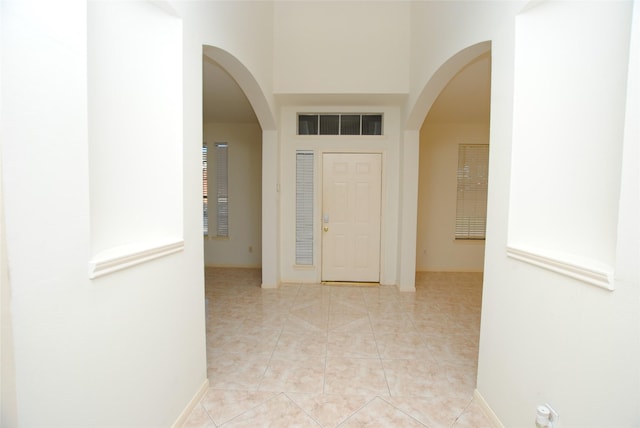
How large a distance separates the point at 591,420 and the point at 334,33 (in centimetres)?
429

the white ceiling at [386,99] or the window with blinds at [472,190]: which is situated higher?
the white ceiling at [386,99]

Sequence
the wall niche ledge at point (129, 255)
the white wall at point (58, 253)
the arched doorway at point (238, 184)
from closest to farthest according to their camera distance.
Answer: the white wall at point (58, 253) → the wall niche ledge at point (129, 255) → the arched doorway at point (238, 184)

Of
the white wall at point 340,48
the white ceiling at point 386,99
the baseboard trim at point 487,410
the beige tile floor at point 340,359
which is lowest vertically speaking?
the beige tile floor at point 340,359

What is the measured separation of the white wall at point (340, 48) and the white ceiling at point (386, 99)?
17 centimetres

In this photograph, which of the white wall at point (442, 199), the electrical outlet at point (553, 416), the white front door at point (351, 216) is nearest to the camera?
the electrical outlet at point (553, 416)

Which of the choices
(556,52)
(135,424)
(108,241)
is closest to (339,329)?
(135,424)

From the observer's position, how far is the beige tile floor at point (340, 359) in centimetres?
174

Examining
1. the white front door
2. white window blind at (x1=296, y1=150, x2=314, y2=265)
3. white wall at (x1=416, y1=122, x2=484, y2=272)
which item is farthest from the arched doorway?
white wall at (x1=416, y1=122, x2=484, y2=272)

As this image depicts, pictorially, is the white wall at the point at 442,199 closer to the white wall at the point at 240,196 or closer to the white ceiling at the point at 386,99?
the white ceiling at the point at 386,99

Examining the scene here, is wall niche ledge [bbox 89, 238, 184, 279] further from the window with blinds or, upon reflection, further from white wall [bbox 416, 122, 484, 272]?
the window with blinds

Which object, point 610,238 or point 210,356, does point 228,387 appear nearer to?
point 210,356

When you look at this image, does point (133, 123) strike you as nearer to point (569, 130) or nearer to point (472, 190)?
point (569, 130)

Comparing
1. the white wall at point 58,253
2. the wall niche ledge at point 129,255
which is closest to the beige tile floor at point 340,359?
the white wall at point 58,253

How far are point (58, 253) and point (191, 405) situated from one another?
1353 mm
